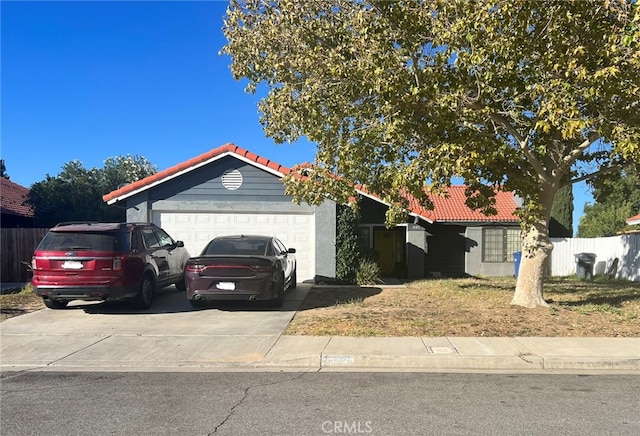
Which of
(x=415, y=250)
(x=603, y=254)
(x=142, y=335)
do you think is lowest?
(x=142, y=335)

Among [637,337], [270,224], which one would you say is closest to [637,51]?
[637,337]

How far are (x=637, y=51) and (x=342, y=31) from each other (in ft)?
15.7

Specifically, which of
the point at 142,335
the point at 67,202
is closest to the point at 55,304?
the point at 142,335

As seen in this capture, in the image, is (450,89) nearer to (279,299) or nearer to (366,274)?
(279,299)

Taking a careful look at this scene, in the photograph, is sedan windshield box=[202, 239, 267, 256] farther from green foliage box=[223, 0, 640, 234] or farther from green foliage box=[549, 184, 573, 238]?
green foliage box=[549, 184, 573, 238]

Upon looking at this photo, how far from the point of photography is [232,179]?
14875 millimetres

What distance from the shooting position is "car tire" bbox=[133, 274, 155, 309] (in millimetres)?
10214

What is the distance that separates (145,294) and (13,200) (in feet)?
54.7

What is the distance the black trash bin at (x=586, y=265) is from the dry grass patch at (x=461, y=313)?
4.27 metres

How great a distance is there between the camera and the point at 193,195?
1486 centimetres

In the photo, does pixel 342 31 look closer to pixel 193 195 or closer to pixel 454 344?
pixel 454 344

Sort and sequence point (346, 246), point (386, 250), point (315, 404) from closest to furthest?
point (315, 404) → point (346, 246) → point (386, 250)

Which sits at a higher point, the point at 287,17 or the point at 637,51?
the point at 287,17

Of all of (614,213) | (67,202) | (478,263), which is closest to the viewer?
(478,263)
